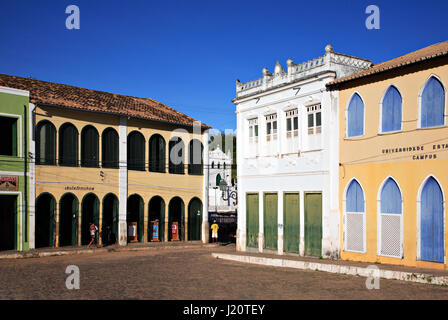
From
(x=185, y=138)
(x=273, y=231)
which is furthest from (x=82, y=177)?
(x=273, y=231)

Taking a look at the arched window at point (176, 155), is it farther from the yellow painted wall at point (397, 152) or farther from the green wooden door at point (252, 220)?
the yellow painted wall at point (397, 152)

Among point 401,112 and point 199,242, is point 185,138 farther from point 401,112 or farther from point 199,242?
point 401,112

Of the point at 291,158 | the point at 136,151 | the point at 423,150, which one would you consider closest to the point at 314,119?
the point at 291,158

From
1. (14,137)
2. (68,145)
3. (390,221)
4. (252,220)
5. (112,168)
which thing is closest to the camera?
(390,221)

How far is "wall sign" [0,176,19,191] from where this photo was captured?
23062 mm

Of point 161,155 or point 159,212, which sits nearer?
point 159,212

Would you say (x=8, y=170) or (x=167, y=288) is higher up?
(x=8, y=170)

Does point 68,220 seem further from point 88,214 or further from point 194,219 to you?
point 194,219

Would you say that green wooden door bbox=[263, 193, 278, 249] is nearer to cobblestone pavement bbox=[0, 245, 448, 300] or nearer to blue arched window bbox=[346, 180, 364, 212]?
cobblestone pavement bbox=[0, 245, 448, 300]

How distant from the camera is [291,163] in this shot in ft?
72.3

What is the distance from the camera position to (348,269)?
16.0 metres

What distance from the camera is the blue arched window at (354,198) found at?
18784mm

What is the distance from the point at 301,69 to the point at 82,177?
1236 cm

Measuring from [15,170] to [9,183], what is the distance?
654 millimetres
